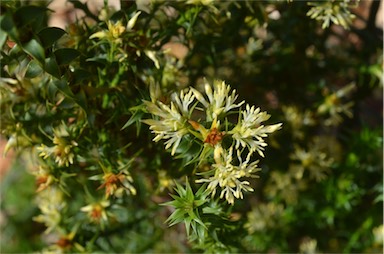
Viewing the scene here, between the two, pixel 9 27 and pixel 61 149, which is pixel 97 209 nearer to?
pixel 61 149

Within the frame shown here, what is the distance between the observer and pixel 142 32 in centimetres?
82

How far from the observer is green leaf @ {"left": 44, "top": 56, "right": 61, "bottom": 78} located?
639 mm

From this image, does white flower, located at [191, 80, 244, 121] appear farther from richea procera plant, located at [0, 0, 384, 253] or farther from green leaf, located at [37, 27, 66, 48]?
green leaf, located at [37, 27, 66, 48]

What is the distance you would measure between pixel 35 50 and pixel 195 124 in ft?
0.62

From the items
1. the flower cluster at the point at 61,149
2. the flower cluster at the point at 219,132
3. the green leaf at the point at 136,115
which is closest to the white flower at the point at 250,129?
the flower cluster at the point at 219,132

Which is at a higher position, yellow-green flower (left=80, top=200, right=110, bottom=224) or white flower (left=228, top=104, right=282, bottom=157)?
white flower (left=228, top=104, right=282, bottom=157)

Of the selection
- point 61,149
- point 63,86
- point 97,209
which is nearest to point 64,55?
point 63,86

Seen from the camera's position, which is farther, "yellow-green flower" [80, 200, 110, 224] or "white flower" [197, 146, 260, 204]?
"yellow-green flower" [80, 200, 110, 224]

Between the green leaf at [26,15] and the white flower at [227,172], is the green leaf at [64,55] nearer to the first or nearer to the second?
the green leaf at [26,15]

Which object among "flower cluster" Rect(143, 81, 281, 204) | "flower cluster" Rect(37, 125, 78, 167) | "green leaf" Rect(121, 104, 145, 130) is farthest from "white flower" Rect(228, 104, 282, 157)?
"flower cluster" Rect(37, 125, 78, 167)

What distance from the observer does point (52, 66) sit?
64 centimetres

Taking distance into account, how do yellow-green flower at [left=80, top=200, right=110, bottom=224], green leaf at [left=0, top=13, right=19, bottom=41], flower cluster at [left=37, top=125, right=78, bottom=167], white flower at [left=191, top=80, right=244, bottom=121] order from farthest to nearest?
1. yellow-green flower at [left=80, top=200, right=110, bottom=224]
2. flower cluster at [left=37, top=125, right=78, bottom=167]
3. white flower at [left=191, top=80, right=244, bottom=121]
4. green leaf at [left=0, top=13, right=19, bottom=41]

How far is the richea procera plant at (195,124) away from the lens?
2.29 ft

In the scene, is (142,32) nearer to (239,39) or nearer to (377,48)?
(239,39)
